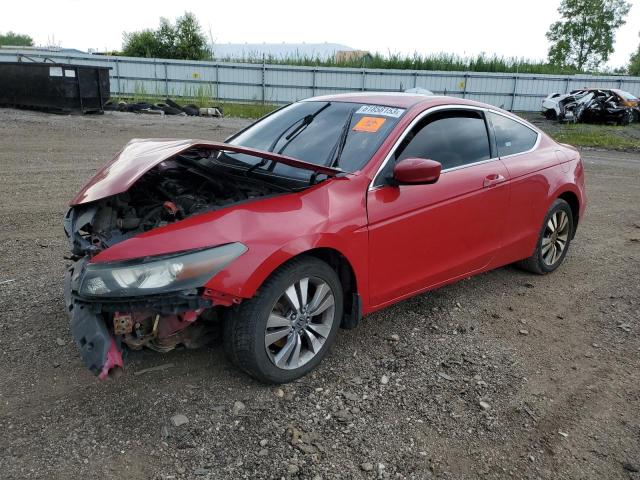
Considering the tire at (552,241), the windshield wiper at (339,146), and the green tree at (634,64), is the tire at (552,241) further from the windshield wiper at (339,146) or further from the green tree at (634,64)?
the green tree at (634,64)

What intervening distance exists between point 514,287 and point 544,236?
0.56 meters

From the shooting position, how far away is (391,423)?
286cm

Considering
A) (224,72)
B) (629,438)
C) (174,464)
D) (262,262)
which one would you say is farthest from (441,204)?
(224,72)

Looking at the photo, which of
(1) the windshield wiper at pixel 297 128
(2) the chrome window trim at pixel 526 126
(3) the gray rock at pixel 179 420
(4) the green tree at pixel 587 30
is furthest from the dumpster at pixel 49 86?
(4) the green tree at pixel 587 30

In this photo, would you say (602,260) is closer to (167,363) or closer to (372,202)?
(372,202)

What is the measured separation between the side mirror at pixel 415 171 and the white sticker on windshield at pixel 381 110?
538 mm

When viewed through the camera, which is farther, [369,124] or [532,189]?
[532,189]

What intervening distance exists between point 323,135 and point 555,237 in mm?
2582

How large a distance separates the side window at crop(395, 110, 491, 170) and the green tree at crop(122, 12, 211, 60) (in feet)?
133

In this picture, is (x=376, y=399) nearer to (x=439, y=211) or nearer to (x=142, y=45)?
(x=439, y=211)

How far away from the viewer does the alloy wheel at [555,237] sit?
4898 mm

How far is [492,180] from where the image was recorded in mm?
4078

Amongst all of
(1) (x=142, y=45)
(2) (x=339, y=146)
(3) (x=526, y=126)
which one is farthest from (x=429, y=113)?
(1) (x=142, y=45)

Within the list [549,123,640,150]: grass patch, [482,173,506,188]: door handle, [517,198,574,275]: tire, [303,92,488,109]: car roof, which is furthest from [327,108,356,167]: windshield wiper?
[549,123,640,150]: grass patch
